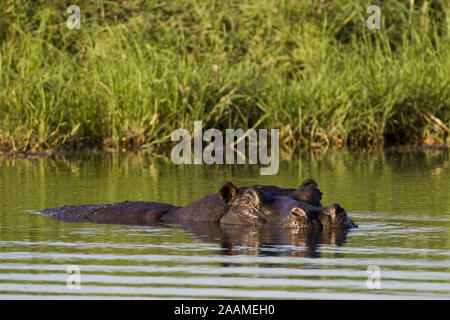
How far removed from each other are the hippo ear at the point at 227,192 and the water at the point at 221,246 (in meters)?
0.28

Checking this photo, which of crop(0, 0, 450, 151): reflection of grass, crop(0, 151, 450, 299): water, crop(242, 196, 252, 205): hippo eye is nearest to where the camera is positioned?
crop(0, 151, 450, 299): water

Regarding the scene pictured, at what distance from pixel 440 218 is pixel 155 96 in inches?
308

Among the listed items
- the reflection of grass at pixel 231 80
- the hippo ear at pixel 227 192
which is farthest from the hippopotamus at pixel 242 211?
the reflection of grass at pixel 231 80

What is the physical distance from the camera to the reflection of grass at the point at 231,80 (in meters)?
17.1

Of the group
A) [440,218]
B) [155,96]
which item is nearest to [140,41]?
[155,96]

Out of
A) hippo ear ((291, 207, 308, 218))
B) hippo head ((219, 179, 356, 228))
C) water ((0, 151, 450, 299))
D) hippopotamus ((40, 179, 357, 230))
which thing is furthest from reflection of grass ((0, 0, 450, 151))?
hippo ear ((291, 207, 308, 218))

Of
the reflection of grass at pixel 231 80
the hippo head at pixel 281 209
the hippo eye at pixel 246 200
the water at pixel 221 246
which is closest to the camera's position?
the water at pixel 221 246

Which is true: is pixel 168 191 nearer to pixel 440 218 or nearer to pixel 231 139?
pixel 440 218

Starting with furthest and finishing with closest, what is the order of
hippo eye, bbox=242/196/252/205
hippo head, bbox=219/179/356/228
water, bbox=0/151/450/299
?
hippo eye, bbox=242/196/252/205 → hippo head, bbox=219/179/356/228 → water, bbox=0/151/450/299

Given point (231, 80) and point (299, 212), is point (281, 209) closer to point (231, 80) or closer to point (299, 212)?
point (299, 212)

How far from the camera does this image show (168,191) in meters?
12.4

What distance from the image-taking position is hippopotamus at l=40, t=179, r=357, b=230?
8.91 m

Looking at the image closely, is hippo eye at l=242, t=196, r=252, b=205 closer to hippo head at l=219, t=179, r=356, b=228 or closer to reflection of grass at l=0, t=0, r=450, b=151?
hippo head at l=219, t=179, r=356, b=228

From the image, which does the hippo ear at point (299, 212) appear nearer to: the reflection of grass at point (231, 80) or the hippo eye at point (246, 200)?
the hippo eye at point (246, 200)
